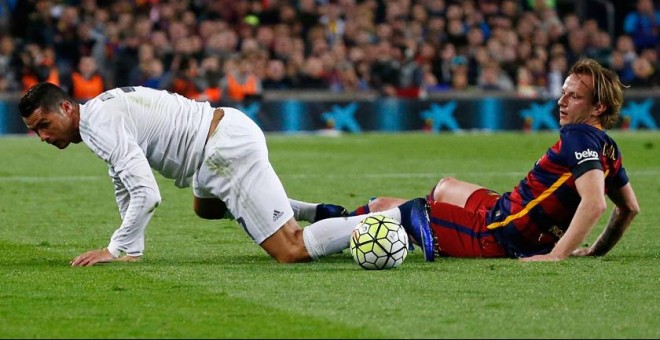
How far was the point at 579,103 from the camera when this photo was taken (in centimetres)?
774

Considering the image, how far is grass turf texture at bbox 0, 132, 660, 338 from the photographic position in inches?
225

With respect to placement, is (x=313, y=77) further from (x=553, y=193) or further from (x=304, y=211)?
(x=553, y=193)

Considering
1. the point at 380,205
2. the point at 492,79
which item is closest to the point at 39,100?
the point at 380,205

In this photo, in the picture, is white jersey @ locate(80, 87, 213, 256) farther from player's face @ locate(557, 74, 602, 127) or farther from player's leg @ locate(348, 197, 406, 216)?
player's face @ locate(557, 74, 602, 127)

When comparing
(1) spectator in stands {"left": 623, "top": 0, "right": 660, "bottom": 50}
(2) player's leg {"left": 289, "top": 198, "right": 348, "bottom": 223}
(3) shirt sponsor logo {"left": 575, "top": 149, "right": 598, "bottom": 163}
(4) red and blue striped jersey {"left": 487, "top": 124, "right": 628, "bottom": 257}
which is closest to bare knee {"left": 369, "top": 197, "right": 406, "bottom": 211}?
(2) player's leg {"left": 289, "top": 198, "right": 348, "bottom": 223}

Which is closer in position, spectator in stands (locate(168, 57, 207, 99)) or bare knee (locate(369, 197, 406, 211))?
bare knee (locate(369, 197, 406, 211))

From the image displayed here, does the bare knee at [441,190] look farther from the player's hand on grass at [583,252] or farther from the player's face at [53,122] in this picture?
the player's face at [53,122]

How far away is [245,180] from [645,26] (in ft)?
77.3

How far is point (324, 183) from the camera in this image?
47.0 feet

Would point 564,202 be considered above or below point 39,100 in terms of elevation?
below

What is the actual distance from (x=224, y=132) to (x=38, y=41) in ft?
60.3

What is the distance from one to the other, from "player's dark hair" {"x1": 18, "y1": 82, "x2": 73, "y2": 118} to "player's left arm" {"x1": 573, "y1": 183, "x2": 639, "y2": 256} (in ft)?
10.5

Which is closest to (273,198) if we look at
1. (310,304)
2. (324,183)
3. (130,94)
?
(130,94)

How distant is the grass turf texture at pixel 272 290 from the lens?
18.7ft
